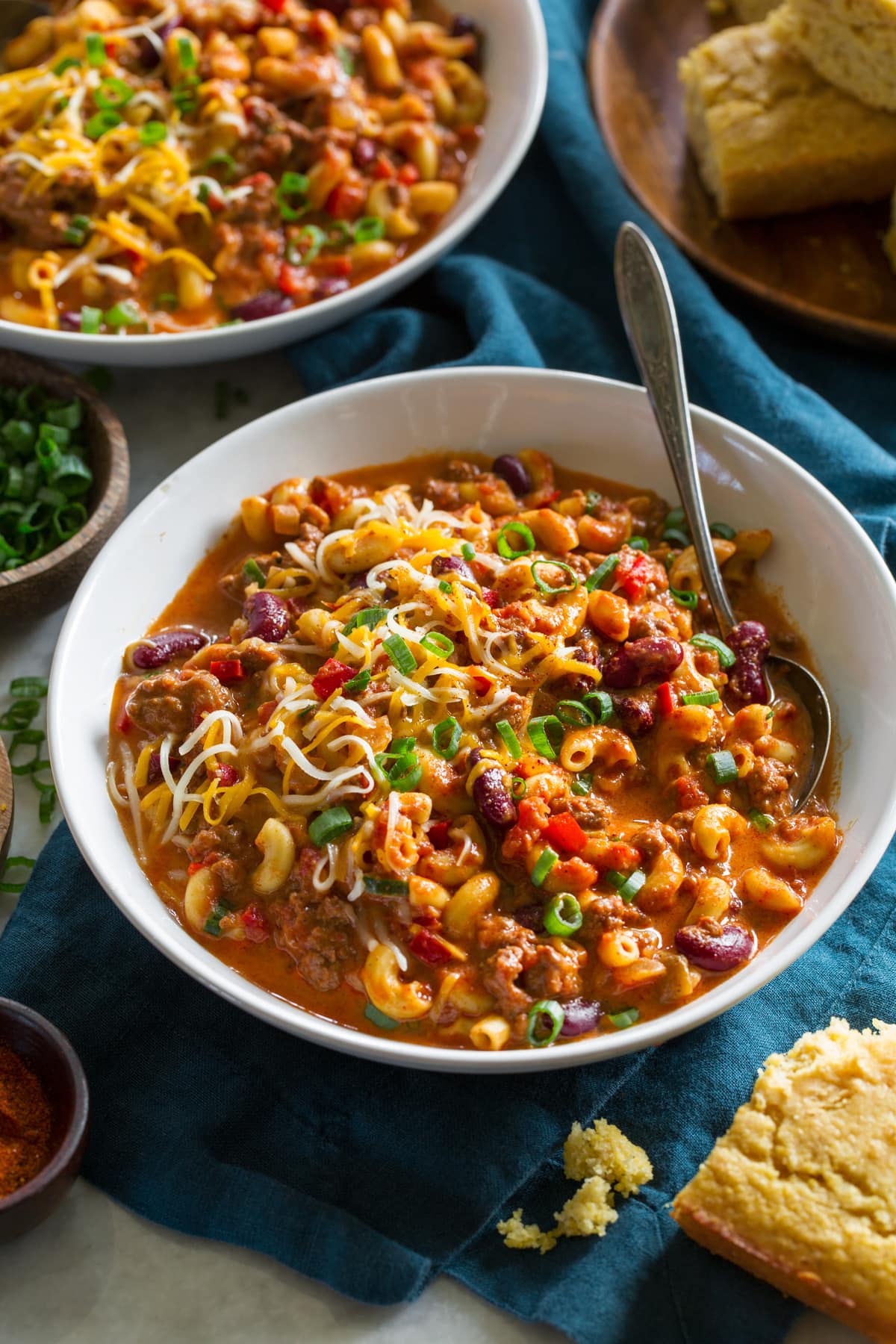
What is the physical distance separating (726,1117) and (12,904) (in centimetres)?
248

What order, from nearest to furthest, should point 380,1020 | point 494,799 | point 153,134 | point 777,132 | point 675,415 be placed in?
point 380,1020, point 494,799, point 675,415, point 153,134, point 777,132

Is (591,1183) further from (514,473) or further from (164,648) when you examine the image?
(514,473)

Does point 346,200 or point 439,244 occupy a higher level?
point 439,244

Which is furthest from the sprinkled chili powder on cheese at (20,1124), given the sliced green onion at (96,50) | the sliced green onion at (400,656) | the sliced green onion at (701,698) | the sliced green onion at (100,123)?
the sliced green onion at (96,50)

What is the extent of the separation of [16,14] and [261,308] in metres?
2.44

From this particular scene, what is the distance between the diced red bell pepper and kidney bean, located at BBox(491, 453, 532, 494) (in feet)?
1.90

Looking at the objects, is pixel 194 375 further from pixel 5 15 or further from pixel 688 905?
pixel 688 905

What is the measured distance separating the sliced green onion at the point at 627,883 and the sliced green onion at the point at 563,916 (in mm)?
141

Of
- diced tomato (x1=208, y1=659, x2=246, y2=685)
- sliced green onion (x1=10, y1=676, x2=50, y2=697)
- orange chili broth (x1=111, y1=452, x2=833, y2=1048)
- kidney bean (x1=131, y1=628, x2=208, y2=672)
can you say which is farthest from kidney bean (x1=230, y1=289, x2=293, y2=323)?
diced tomato (x1=208, y1=659, x2=246, y2=685)

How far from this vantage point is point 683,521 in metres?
4.85

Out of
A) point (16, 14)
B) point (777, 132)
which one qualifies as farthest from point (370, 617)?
point (16, 14)

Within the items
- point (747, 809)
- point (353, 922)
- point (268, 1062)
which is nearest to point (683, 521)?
point (747, 809)

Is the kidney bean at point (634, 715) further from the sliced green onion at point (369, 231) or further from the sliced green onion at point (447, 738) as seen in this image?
the sliced green onion at point (369, 231)

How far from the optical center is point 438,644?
13.3 feet
